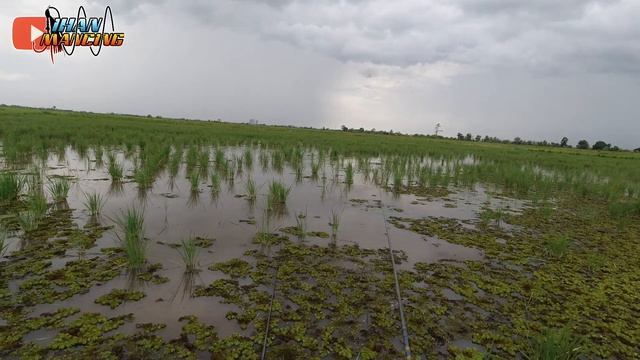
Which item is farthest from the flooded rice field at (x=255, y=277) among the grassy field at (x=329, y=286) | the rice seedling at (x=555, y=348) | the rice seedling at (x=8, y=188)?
the rice seedling at (x=555, y=348)

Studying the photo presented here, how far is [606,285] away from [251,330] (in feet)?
12.5

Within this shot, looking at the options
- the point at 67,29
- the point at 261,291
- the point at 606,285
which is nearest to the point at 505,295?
the point at 606,285

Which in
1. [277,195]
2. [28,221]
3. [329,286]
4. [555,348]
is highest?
[277,195]

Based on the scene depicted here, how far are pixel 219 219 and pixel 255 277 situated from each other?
186cm

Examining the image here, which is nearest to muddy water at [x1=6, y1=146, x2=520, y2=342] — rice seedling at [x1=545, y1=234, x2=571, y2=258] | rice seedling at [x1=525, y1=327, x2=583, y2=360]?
rice seedling at [x1=545, y1=234, x2=571, y2=258]

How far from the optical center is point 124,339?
2.12m

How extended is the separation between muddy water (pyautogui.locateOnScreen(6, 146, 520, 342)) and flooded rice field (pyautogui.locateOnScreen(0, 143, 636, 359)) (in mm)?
21

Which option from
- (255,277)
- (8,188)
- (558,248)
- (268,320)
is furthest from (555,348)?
(8,188)

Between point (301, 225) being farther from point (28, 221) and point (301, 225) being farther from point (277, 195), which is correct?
point (28, 221)

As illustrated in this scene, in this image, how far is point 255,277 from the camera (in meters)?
3.07

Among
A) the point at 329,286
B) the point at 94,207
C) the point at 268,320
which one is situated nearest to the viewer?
the point at 268,320

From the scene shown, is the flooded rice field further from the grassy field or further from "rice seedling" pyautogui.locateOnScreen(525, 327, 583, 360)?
"rice seedling" pyautogui.locateOnScreen(525, 327, 583, 360)

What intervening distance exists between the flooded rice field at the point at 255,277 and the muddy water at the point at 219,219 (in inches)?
0.8

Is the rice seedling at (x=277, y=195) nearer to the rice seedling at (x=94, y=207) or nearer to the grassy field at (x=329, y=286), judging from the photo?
the grassy field at (x=329, y=286)
